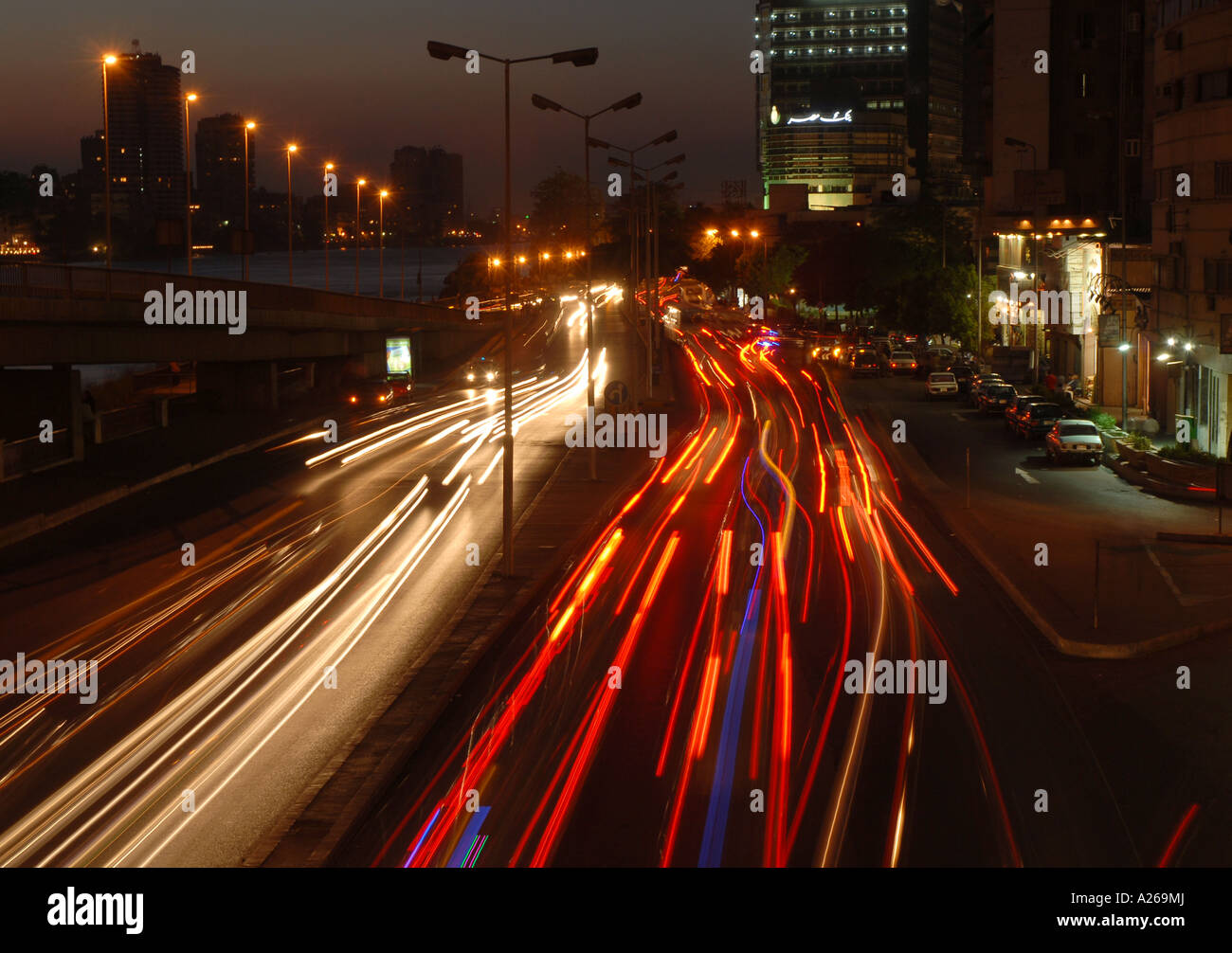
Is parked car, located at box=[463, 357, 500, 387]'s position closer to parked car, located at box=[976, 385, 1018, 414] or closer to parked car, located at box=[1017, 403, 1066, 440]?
parked car, located at box=[976, 385, 1018, 414]

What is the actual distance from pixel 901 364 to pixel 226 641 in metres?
49.4

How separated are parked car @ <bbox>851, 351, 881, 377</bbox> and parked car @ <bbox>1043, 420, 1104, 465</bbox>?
2595 cm

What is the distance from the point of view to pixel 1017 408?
43906mm

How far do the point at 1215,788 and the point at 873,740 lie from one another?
3.17 meters

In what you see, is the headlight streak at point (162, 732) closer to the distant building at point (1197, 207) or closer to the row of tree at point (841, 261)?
the distant building at point (1197, 207)

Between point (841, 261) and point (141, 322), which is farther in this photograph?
point (841, 261)

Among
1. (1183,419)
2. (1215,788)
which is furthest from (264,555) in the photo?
(1183,419)

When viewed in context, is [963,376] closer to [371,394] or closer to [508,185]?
[371,394]

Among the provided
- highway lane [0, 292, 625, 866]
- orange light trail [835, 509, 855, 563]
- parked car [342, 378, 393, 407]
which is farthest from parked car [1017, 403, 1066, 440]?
parked car [342, 378, 393, 407]

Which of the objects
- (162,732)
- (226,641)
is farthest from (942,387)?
(162,732)

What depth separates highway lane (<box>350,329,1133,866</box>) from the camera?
11.1m

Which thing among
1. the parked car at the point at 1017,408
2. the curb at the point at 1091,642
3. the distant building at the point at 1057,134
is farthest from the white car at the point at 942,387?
the curb at the point at 1091,642

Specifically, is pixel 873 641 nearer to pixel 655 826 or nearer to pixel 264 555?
pixel 655 826

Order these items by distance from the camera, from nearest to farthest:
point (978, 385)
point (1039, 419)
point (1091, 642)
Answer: point (1091, 642)
point (1039, 419)
point (978, 385)
